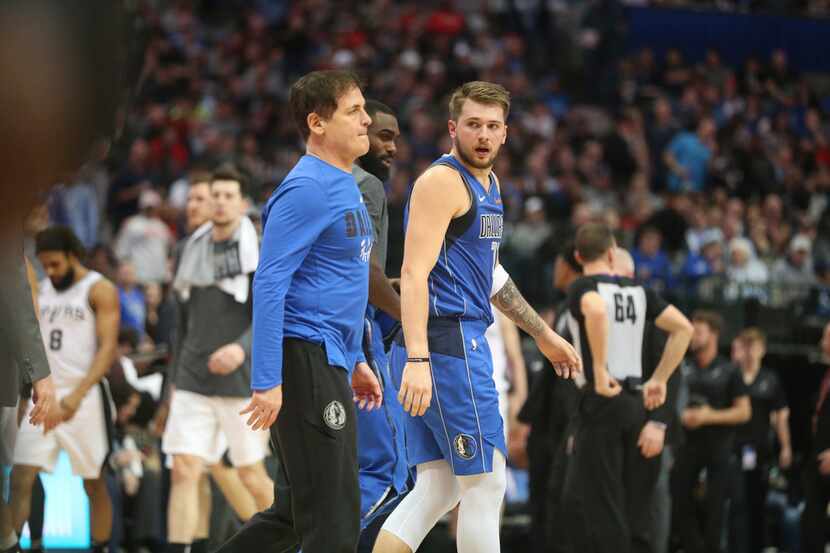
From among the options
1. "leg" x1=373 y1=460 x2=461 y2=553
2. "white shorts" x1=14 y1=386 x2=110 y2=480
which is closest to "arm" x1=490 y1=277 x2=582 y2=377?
"leg" x1=373 y1=460 x2=461 y2=553

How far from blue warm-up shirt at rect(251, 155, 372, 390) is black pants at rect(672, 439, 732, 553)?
5.99 meters

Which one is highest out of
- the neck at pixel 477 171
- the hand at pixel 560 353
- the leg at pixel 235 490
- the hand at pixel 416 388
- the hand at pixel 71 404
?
the neck at pixel 477 171

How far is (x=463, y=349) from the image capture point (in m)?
5.12

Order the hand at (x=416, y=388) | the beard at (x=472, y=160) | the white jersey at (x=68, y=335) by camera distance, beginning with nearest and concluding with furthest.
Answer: the hand at (x=416, y=388) < the beard at (x=472, y=160) < the white jersey at (x=68, y=335)

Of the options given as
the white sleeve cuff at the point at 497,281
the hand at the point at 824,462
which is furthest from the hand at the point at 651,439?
the white sleeve cuff at the point at 497,281

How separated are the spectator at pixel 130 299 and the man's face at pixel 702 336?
5224mm

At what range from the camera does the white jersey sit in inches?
314

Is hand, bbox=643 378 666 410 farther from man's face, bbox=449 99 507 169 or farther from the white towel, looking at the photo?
man's face, bbox=449 99 507 169

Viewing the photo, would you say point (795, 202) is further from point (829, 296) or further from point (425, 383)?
point (425, 383)

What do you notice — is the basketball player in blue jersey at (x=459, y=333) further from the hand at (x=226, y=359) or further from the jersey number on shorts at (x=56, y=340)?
the jersey number on shorts at (x=56, y=340)

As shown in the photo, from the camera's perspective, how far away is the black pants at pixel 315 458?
452 centimetres

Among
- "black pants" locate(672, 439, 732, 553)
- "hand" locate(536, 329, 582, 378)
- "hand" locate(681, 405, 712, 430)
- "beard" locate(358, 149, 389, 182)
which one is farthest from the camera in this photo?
"hand" locate(681, 405, 712, 430)

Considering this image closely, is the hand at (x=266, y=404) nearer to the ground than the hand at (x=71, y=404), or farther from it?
farther from it

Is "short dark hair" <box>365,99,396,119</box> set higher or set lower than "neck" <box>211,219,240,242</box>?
higher
